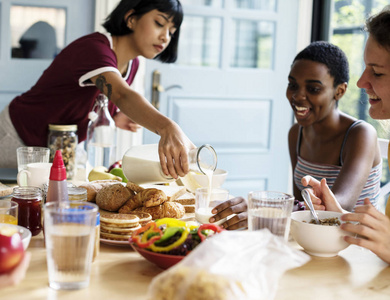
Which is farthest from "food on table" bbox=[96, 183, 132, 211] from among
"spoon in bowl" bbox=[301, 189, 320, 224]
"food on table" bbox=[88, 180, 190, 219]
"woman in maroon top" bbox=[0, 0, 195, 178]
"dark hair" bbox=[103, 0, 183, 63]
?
Answer: "dark hair" bbox=[103, 0, 183, 63]

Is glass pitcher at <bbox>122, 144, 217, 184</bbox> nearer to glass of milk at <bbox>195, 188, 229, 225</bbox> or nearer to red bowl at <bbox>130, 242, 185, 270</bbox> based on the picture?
glass of milk at <bbox>195, 188, 229, 225</bbox>

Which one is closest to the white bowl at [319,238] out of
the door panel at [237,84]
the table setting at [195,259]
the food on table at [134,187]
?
the table setting at [195,259]

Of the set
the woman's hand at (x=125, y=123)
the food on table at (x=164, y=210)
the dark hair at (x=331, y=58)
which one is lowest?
the food on table at (x=164, y=210)

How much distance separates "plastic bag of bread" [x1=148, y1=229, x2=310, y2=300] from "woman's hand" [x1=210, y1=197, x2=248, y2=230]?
395 millimetres

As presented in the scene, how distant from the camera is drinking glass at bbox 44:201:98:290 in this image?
919mm

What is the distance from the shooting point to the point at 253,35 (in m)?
3.53

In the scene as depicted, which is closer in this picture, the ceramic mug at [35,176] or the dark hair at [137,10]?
the ceramic mug at [35,176]

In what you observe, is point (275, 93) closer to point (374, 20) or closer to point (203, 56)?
point (203, 56)

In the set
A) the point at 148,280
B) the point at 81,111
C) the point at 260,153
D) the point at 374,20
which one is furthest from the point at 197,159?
the point at 260,153

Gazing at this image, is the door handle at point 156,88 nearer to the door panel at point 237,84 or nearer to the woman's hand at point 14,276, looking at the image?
the door panel at point 237,84

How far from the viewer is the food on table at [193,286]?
2.55 feet

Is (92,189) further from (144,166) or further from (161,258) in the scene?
(161,258)

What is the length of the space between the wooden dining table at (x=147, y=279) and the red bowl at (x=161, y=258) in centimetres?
3

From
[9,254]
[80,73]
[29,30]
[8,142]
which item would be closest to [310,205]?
[9,254]
